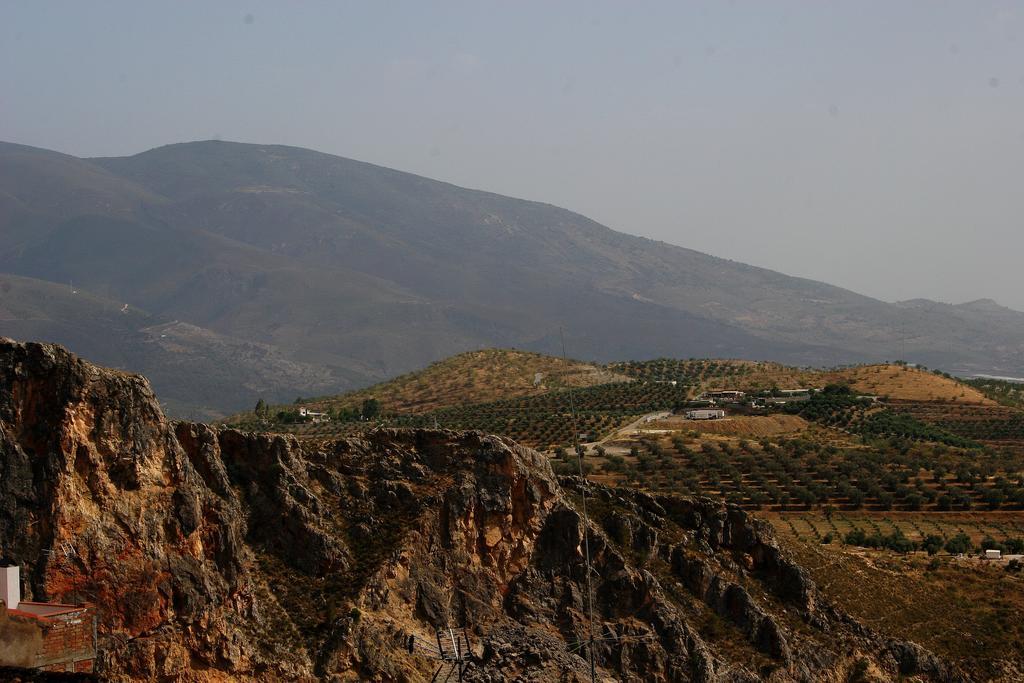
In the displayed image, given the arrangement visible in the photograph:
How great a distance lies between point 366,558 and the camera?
21844 millimetres

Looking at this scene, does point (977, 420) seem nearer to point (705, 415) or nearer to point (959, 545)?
point (705, 415)

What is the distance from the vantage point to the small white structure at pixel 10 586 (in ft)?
55.3

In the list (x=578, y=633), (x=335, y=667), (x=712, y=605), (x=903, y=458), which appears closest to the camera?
(x=335, y=667)

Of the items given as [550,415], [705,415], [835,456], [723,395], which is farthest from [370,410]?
[835,456]

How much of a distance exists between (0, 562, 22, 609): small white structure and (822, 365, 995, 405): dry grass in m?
86.0

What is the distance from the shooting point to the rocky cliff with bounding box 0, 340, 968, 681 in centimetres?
1800

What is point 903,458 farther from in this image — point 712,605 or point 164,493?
point 164,493

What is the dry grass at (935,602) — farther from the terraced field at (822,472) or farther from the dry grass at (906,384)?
the dry grass at (906,384)

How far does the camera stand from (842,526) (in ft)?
162

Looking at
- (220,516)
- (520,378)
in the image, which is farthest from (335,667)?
(520,378)

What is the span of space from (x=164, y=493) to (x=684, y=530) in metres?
12.0

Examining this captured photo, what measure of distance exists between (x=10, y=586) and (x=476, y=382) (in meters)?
89.1

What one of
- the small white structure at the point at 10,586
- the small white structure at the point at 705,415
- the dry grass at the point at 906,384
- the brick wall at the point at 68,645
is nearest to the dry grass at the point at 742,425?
the small white structure at the point at 705,415

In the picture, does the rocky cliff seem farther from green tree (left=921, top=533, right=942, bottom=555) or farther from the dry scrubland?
green tree (left=921, top=533, right=942, bottom=555)
